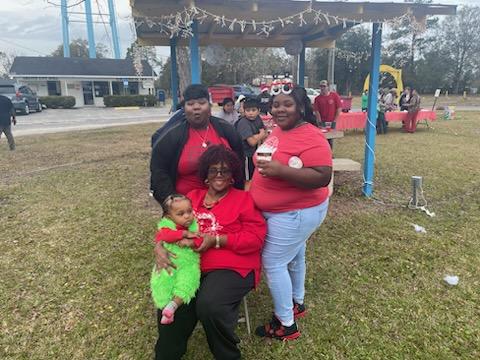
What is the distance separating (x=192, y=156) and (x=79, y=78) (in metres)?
37.6

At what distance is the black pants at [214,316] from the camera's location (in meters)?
2.14

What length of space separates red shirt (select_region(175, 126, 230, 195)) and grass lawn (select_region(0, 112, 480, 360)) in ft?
3.75

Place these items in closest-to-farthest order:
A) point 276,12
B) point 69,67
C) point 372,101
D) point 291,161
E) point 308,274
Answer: point 291,161 → point 308,274 → point 276,12 → point 372,101 → point 69,67

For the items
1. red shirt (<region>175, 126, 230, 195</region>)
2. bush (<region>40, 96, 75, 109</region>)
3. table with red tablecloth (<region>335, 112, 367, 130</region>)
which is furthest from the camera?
bush (<region>40, 96, 75, 109</region>)

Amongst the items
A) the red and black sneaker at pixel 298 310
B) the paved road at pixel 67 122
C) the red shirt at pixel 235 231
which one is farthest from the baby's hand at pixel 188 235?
the paved road at pixel 67 122

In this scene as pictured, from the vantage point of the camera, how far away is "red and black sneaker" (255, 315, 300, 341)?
2.71 m

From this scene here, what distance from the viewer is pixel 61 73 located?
1421 inches

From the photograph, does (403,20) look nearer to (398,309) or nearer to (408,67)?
(398,309)

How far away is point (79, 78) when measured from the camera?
117 feet

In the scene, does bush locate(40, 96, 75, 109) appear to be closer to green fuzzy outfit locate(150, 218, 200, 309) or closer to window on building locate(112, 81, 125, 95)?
window on building locate(112, 81, 125, 95)

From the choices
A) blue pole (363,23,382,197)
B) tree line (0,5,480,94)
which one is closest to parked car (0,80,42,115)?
tree line (0,5,480,94)

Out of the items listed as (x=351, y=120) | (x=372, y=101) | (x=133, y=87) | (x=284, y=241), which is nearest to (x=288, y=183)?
(x=284, y=241)

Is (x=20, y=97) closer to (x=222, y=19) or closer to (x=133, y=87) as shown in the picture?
(x=133, y=87)

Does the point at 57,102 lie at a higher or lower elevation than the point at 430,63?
lower
